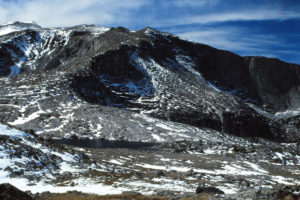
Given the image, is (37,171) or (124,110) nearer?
(37,171)

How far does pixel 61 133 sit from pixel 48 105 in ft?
91.5

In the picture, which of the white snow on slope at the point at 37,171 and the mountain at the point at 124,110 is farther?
the mountain at the point at 124,110

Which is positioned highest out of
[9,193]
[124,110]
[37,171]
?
[9,193]

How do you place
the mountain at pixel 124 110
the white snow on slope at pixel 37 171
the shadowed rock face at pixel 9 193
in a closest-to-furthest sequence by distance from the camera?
the shadowed rock face at pixel 9 193
the white snow on slope at pixel 37 171
the mountain at pixel 124 110

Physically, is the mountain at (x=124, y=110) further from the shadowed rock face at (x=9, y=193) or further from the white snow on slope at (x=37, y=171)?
the shadowed rock face at (x=9, y=193)

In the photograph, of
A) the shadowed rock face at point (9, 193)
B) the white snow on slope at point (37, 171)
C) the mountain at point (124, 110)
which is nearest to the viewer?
the shadowed rock face at point (9, 193)

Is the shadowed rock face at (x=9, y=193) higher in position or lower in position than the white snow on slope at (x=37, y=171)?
higher

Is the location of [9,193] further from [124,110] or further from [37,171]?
[124,110]

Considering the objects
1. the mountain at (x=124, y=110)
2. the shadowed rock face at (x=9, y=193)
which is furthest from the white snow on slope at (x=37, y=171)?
the mountain at (x=124, y=110)

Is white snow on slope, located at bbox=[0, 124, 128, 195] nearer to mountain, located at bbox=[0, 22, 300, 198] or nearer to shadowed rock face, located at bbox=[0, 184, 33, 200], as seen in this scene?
shadowed rock face, located at bbox=[0, 184, 33, 200]

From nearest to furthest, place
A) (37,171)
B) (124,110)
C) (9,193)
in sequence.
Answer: (9,193) < (37,171) < (124,110)

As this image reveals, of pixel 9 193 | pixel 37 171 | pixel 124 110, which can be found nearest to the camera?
pixel 9 193

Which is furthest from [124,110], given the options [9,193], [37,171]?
[9,193]

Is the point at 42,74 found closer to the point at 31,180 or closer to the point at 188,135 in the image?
the point at 188,135
